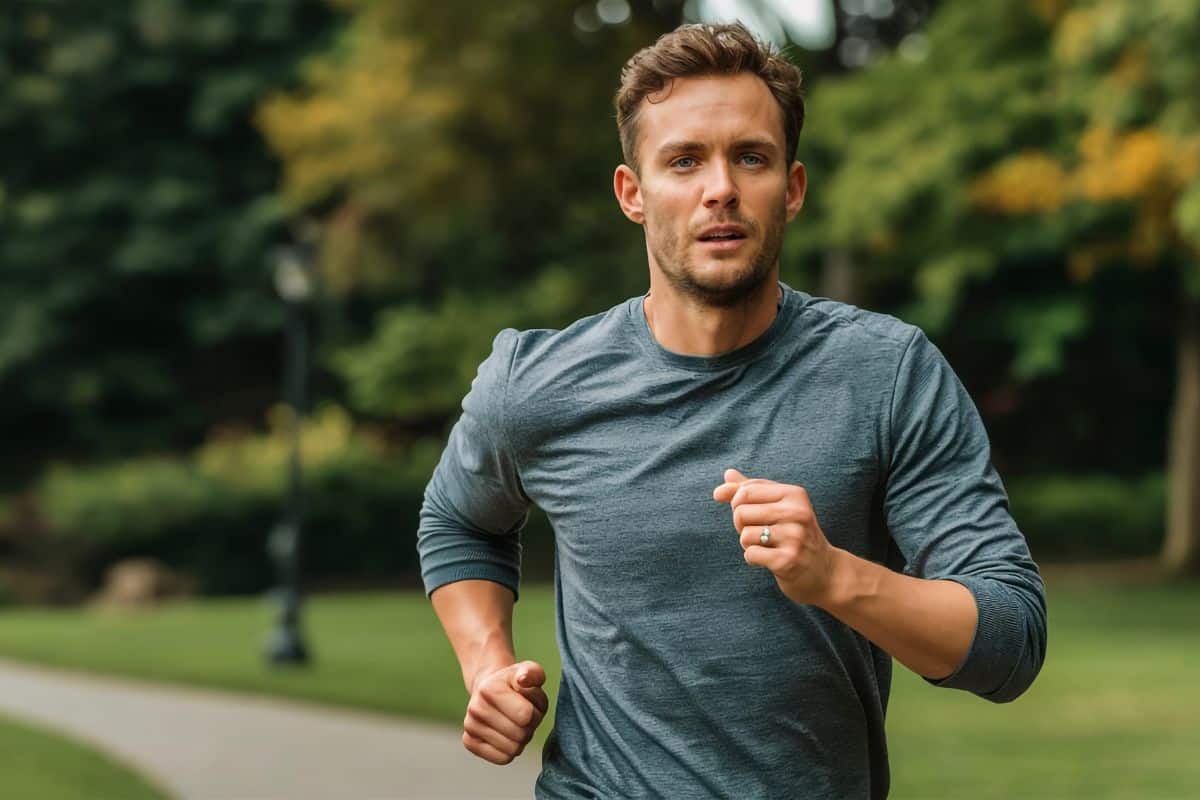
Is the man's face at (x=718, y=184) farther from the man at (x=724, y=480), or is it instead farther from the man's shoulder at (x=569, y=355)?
the man's shoulder at (x=569, y=355)

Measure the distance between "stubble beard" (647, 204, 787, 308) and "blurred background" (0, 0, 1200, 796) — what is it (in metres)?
6.44

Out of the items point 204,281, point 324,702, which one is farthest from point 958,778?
point 204,281

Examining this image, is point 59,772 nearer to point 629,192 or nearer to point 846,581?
point 629,192

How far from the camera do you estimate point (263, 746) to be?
1009cm

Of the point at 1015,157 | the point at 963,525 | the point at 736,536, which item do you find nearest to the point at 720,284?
the point at 736,536

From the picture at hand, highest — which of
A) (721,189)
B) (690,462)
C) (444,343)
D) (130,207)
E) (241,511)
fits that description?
(130,207)

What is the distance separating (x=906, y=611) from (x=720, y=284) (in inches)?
21.9

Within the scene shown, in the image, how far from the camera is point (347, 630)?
17.6 meters

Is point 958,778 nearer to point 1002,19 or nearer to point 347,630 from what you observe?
point 347,630

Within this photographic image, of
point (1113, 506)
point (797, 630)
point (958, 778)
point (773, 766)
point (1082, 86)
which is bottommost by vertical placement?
point (1113, 506)

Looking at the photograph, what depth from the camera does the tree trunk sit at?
23.5m

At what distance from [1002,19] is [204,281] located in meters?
18.2

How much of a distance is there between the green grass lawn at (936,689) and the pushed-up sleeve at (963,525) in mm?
6351

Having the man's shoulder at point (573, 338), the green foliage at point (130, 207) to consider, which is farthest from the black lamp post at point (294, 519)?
the green foliage at point (130, 207)
